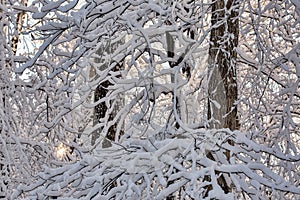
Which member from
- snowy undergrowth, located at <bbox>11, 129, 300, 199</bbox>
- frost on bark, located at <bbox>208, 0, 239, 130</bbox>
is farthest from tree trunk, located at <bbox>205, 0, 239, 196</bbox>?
snowy undergrowth, located at <bbox>11, 129, 300, 199</bbox>

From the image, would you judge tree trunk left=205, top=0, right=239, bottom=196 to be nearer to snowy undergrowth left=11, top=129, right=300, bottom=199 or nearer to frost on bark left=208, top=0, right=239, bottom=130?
frost on bark left=208, top=0, right=239, bottom=130

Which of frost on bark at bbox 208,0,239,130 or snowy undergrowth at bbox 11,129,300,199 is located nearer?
snowy undergrowth at bbox 11,129,300,199

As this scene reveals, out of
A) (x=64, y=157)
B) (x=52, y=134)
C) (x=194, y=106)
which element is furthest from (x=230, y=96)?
(x=64, y=157)

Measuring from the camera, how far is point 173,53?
16.0 ft

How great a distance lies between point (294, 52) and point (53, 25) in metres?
1.69

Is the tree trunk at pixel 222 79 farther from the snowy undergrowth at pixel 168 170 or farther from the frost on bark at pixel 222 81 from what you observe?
the snowy undergrowth at pixel 168 170

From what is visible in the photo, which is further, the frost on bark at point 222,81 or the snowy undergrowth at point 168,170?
the frost on bark at point 222,81

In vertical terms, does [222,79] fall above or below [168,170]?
above

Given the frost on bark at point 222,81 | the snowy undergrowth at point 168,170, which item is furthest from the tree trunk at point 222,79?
the snowy undergrowth at point 168,170

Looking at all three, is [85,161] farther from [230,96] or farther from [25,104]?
[25,104]

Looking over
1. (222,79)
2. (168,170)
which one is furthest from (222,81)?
(168,170)

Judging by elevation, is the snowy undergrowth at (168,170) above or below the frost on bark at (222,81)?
below

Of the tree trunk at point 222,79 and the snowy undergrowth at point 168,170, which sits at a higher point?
the tree trunk at point 222,79

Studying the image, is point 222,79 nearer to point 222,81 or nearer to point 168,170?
point 222,81
